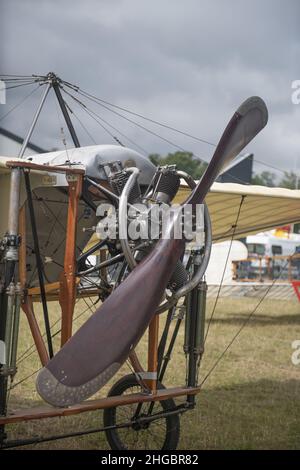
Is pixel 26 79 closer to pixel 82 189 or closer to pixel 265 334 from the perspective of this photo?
pixel 82 189

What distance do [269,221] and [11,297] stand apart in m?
5.63

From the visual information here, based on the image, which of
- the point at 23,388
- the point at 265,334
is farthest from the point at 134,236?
the point at 265,334

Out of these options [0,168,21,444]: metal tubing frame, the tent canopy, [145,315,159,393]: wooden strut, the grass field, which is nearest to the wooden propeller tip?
[0,168,21,444]: metal tubing frame

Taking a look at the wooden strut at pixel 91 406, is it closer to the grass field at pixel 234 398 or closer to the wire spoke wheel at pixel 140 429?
the wire spoke wheel at pixel 140 429

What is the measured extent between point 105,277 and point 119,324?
1269 mm

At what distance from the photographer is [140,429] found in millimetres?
4727

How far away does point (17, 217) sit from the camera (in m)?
4.07

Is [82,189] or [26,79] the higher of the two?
[26,79]

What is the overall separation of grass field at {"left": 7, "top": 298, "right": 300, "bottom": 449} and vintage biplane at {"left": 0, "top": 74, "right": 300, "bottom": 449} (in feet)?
1.92

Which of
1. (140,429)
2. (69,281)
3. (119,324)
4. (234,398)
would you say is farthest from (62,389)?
(234,398)

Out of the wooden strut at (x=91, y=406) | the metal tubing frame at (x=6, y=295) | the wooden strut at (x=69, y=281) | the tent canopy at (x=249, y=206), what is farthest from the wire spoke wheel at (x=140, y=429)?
the tent canopy at (x=249, y=206)

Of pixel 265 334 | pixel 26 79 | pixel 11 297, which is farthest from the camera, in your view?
pixel 265 334

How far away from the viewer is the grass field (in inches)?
214

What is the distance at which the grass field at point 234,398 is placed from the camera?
17.8 ft
